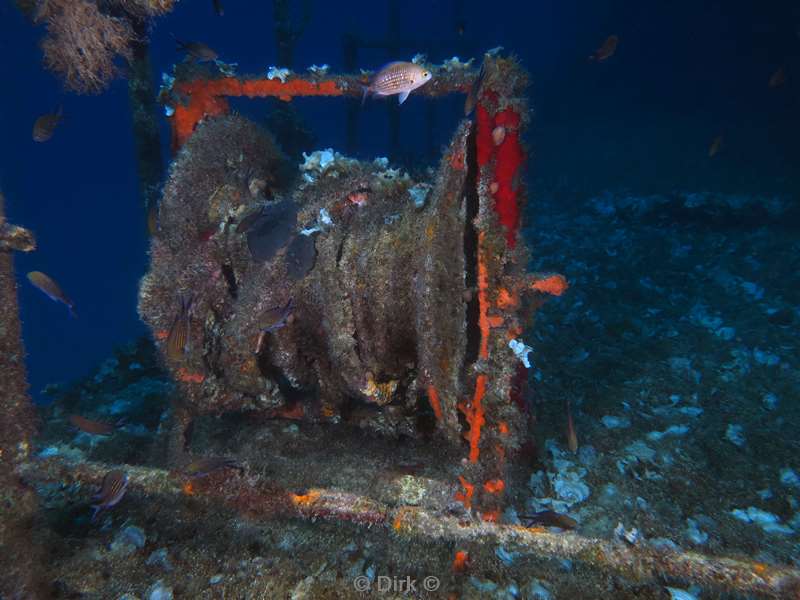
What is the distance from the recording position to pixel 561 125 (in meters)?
30.0

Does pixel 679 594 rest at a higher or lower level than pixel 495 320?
lower

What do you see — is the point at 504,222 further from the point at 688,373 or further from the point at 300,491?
the point at 688,373

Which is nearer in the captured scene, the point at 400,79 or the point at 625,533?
the point at 625,533

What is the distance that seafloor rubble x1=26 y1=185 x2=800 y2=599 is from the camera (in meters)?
2.67

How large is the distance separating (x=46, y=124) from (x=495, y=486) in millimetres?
7606

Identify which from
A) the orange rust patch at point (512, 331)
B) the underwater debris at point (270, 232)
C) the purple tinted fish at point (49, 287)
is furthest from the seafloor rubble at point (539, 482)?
the underwater debris at point (270, 232)

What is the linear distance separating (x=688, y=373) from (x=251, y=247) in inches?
214

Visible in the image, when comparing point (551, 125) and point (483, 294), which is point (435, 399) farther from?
point (551, 125)

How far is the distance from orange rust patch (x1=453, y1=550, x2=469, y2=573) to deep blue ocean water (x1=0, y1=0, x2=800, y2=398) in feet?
8.53

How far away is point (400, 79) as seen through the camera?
161 inches

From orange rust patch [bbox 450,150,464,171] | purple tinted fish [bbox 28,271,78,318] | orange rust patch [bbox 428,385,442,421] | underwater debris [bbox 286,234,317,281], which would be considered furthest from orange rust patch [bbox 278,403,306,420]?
orange rust patch [bbox 450,150,464,171]

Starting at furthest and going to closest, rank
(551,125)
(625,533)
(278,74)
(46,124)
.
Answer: (551,125)
(46,124)
(278,74)
(625,533)

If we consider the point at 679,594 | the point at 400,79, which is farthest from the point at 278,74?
the point at 679,594

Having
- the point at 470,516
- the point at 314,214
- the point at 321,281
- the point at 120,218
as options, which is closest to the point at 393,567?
the point at 470,516
